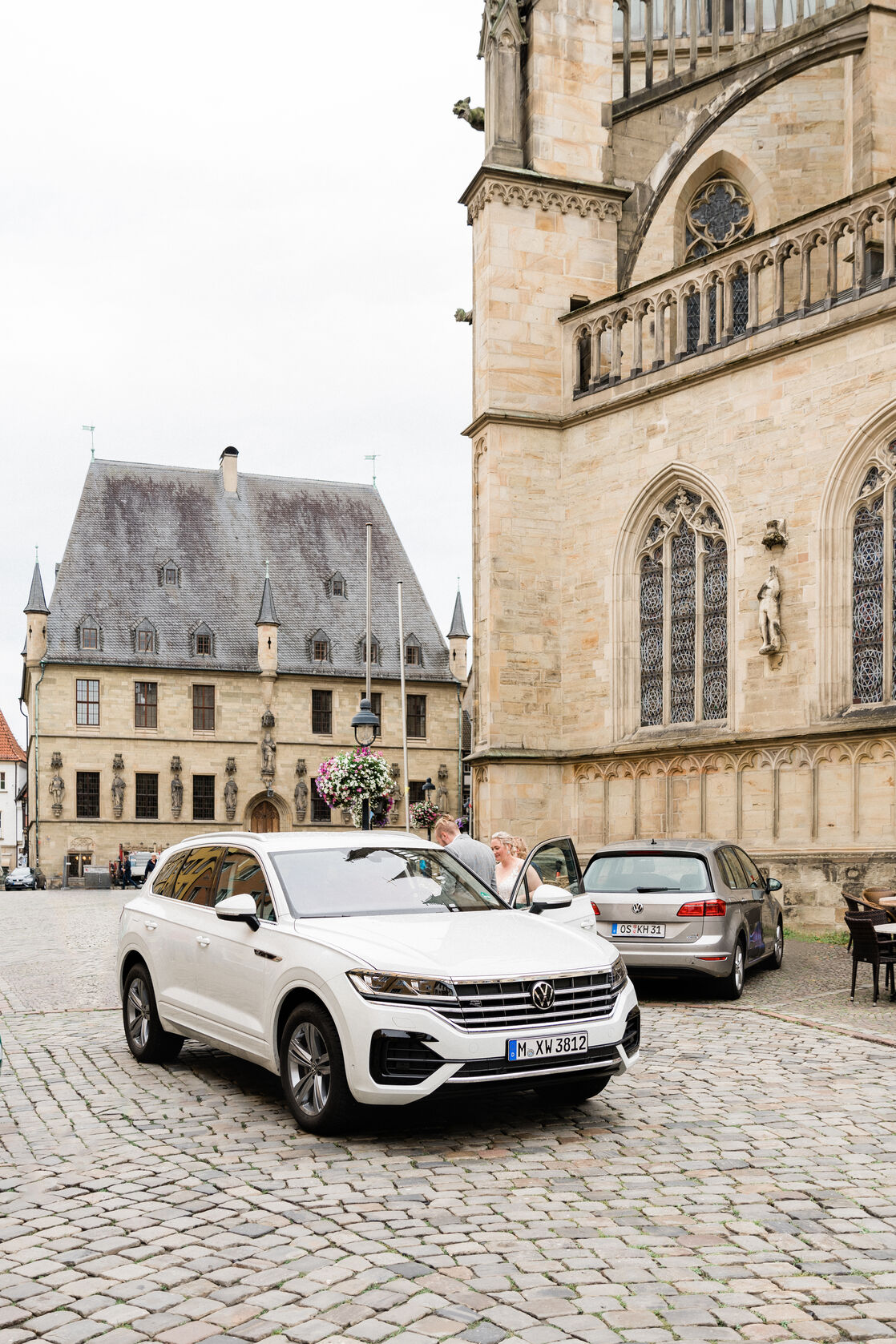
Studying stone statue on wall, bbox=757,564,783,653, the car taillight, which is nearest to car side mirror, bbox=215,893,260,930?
the car taillight

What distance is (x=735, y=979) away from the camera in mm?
11641

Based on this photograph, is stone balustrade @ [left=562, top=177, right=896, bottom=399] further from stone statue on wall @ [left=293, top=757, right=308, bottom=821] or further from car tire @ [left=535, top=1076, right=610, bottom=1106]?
stone statue on wall @ [left=293, top=757, right=308, bottom=821]

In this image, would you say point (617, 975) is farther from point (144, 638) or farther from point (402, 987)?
point (144, 638)

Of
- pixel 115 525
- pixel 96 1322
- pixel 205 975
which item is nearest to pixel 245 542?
pixel 115 525

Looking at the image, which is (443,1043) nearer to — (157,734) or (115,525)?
(157,734)

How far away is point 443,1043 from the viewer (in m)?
6.19

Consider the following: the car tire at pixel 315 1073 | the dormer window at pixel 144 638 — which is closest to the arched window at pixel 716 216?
the car tire at pixel 315 1073

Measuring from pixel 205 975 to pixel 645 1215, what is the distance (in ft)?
11.1

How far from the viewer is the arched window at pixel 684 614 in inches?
776

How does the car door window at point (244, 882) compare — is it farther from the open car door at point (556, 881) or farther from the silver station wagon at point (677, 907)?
the silver station wagon at point (677, 907)

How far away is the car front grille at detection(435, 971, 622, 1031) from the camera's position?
20.6ft

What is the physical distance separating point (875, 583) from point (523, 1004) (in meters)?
12.7

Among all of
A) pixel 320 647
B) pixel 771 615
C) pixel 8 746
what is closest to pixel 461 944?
pixel 771 615

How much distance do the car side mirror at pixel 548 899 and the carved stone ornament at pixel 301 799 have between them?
159ft
